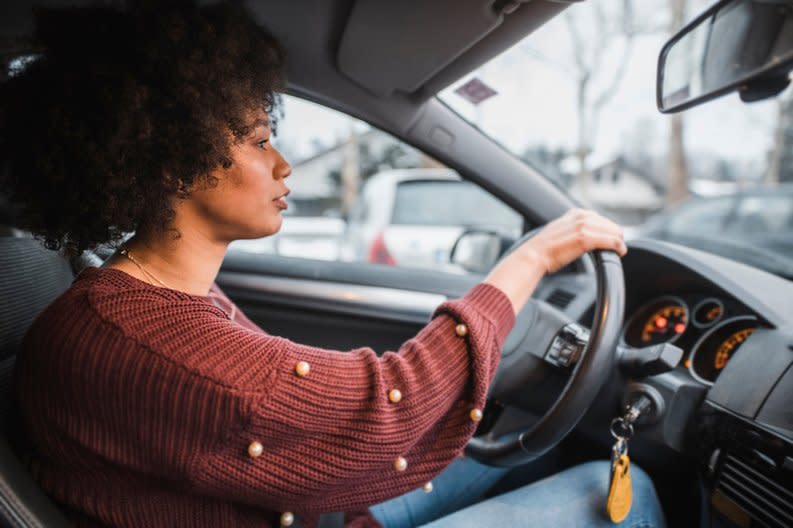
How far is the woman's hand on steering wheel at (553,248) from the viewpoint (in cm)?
113

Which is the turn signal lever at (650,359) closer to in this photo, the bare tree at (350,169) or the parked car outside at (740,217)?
the bare tree at (350,169)

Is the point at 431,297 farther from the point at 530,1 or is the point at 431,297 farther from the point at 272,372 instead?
the point at 272,372

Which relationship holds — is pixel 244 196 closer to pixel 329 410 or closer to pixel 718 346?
pixel 329 410

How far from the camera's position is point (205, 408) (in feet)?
2.57

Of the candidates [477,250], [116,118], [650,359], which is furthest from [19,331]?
[477,250]

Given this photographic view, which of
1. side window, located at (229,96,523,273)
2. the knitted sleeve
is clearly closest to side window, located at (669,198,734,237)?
side window, located at (229,96,523,273)

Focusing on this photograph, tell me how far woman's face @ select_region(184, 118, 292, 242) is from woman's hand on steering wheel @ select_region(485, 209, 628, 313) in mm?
460

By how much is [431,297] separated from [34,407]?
1.49 m

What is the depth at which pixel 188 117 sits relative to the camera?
3.31ft

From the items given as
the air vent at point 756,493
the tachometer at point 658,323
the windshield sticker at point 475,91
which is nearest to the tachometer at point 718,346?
the tachometer at point 658,323

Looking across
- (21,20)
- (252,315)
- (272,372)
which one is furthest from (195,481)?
(252,315)

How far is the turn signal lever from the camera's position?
3.96 ft

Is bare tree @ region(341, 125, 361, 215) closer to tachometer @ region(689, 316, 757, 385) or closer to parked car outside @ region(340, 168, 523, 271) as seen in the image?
parked car outside @ region(340, 168, 523, 271)

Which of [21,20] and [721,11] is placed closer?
[721,11]
